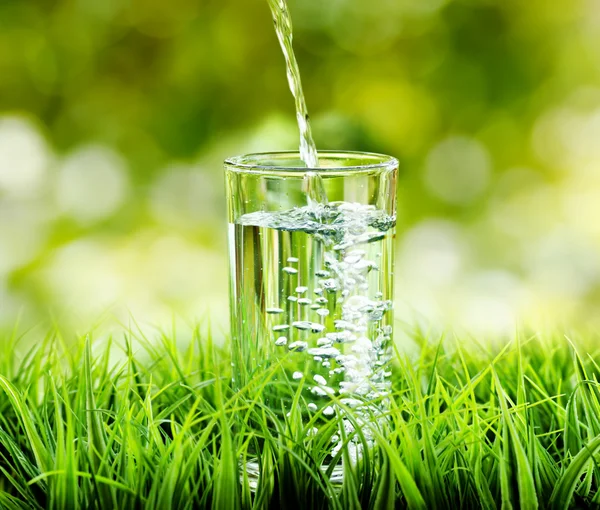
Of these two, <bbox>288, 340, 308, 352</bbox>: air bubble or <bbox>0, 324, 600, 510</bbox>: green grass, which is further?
<bbox>288, 340, 308, 352</bbox>: air bubble

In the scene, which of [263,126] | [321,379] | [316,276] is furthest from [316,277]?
[263,126]

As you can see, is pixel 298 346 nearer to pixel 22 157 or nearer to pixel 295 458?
pixel 295 458

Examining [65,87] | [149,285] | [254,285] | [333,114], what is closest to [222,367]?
[254,285]

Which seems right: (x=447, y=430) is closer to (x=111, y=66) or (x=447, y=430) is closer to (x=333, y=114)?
(x=333, y=114)

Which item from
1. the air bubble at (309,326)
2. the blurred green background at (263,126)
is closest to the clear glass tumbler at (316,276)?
the air bubble at (309,326)

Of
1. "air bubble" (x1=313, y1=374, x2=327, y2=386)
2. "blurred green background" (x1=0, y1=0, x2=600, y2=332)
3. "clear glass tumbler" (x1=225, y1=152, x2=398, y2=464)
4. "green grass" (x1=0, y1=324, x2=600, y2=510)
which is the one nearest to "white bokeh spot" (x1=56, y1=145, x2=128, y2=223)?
"blurred green background" (x1=0, y1=0, x2=600, y2=332)

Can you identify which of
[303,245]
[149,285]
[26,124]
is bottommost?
[149,285]

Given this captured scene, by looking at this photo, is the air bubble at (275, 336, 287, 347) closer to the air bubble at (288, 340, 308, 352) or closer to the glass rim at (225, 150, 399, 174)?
the air bubble at (288, 340, 308, 352)
